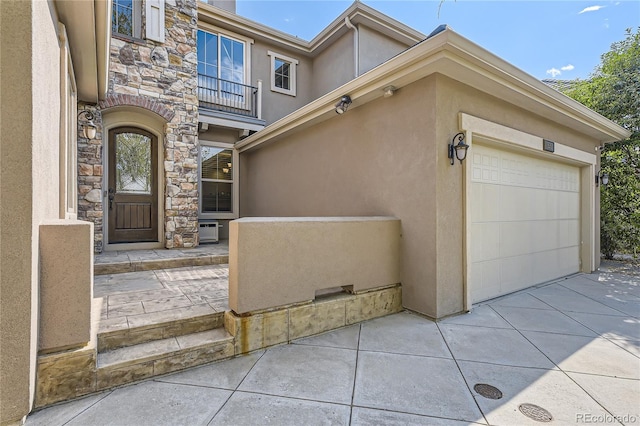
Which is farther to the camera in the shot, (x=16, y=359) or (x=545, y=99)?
(x=545, y=99)

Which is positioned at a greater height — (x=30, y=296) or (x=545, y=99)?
(x=545, y=99)

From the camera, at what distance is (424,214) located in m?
3.63

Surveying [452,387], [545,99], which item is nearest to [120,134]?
[452,387]

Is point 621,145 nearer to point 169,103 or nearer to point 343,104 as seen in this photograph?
point 343,104

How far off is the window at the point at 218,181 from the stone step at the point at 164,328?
208 inches

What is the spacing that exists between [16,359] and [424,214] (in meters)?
3.67

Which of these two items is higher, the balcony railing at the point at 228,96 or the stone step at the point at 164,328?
the balcony railing at the point at 228,96

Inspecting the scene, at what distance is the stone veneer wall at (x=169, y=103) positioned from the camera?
211 inches

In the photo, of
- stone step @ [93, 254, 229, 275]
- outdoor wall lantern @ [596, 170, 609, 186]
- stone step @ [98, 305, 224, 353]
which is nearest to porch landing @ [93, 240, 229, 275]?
stone step @ [93, 254, 229, 275]

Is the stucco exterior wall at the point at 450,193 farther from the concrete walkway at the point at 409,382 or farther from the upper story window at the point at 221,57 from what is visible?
the upper story window at the point at 221,57

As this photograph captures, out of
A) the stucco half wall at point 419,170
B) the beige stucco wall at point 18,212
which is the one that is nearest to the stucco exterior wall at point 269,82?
the stucco half wall at point 419,170

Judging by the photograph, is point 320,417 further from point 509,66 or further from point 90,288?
point 509,66

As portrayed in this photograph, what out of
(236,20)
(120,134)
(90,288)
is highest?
(236,20)

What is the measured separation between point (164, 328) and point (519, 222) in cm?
518
